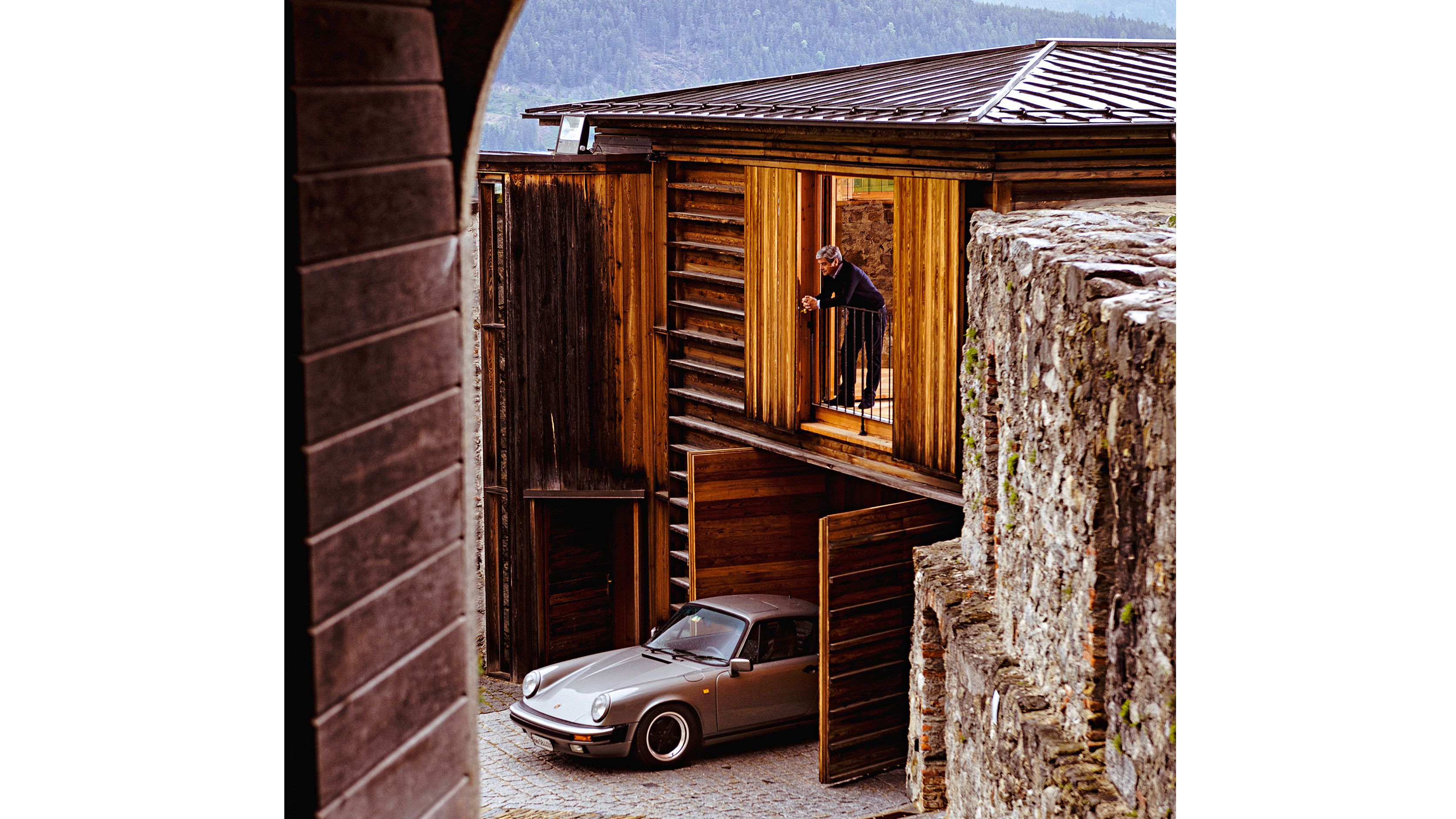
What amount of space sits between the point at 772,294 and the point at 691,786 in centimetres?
456

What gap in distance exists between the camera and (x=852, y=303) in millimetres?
11492

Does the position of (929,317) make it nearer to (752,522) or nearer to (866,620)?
(866,620)

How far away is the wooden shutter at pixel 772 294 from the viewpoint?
12.0m

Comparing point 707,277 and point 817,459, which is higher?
point 707,277

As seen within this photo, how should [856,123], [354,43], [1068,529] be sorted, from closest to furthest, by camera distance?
[354,43]
[1068,529]
[856,123]

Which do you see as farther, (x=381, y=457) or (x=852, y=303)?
(x=852, y=303)

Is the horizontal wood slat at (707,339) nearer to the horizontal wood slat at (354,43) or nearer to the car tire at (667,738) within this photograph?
the car tire at (667,738)

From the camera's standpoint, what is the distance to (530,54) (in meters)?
91.6

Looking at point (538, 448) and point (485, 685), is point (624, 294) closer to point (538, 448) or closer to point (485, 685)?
point (538, 448)

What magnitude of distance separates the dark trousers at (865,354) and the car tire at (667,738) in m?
3.20

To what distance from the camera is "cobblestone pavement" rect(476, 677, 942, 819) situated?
10.1 m

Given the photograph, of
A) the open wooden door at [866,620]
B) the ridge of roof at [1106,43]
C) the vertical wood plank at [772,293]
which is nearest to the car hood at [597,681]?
the open wooden door at [866,620]

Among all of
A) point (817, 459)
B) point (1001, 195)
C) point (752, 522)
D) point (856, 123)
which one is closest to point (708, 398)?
point (752, 522)

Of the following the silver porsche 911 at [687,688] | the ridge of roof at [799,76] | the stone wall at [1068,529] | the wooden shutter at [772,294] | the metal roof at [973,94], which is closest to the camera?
the stone wall at [1068,529]
